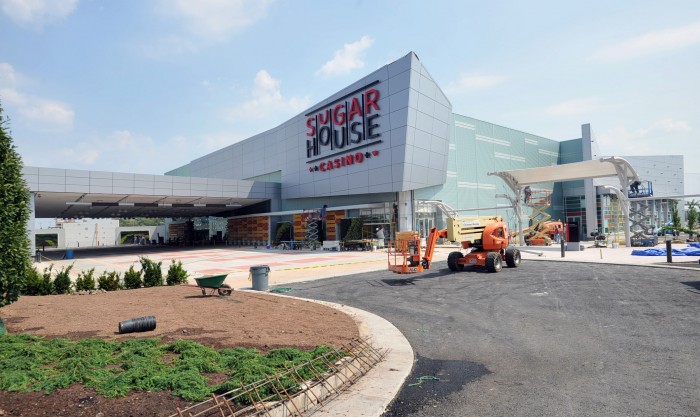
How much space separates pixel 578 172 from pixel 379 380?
36.4 metres

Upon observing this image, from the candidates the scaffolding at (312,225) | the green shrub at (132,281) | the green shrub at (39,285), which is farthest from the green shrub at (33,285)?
the scaffolding at (312,225)

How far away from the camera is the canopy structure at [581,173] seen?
32.9 metres

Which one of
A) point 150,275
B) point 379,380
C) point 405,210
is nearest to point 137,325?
point 379,380

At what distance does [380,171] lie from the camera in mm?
38281

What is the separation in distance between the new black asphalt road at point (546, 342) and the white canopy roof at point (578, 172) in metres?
18.5

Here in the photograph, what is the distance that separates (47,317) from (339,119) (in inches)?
1382

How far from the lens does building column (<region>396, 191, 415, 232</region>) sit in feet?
125

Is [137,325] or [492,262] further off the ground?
[492,262]

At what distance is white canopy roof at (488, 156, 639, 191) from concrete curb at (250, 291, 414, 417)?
29772 millimetres

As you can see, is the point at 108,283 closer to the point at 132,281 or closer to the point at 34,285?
the point at 132,281

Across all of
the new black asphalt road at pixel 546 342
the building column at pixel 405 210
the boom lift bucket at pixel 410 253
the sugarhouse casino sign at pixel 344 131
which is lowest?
the new black asphalt road at pixel 546 342

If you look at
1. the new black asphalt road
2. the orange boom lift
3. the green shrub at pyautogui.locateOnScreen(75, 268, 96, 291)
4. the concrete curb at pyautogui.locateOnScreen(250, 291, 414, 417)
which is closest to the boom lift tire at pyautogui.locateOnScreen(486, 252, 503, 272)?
the orange boom lift

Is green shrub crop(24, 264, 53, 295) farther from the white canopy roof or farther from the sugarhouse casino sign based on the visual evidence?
the white canopy roof

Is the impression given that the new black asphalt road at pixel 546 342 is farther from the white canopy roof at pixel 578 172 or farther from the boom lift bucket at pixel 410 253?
the white canopy roof at pixel 578 172
